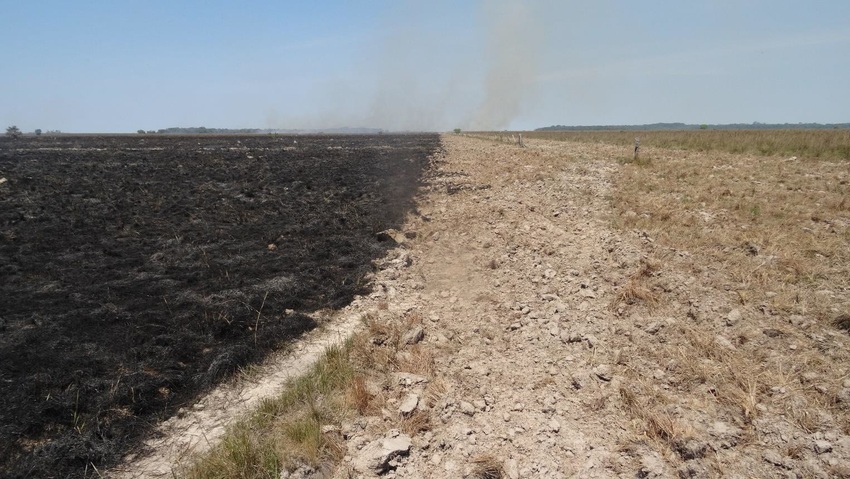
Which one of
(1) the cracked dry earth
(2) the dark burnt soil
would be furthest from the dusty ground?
(2) the dark burnt soil

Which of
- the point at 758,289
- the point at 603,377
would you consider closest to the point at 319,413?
the point at 603,377

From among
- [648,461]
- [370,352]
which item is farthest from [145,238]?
[648,461]

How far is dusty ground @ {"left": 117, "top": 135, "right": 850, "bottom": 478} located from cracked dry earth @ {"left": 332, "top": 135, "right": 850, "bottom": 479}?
0.06 ft

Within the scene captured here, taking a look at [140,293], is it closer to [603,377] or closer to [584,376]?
[584,376]

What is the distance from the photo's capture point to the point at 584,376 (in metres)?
4.85

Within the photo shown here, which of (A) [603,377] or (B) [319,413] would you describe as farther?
(A) [603,377]

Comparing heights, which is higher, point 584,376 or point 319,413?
point 584,376

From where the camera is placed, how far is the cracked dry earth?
363cm

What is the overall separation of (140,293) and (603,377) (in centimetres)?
791

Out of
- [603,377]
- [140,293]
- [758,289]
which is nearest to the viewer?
[603,377]

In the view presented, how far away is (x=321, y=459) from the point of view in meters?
3.90

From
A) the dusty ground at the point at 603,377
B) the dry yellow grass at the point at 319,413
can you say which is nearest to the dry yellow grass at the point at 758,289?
the dusty ground at the point at 603,377

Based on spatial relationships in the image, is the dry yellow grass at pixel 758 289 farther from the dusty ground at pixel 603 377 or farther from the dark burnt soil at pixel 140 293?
the dark burnt soil at pixel 140 293

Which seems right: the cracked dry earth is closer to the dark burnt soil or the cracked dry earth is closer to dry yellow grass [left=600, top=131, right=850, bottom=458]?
dry yellow grass [left=600, top=131, right=850, bottom=458]
